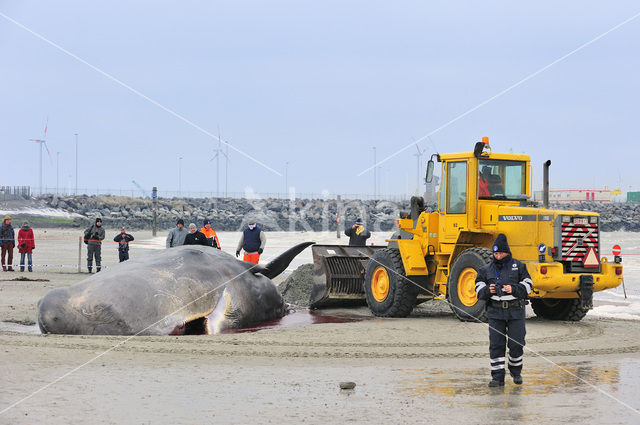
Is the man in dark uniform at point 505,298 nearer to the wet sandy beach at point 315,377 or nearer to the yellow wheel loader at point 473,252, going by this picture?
the wet sandy beach at point 315,377

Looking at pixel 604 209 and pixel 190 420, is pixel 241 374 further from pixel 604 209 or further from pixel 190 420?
pixel 604 209

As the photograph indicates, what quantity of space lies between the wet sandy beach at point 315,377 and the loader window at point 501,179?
269 cm

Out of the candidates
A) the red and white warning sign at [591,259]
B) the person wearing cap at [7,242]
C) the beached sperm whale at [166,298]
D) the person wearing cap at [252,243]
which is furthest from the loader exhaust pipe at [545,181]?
the person wearing cap at [7,242]

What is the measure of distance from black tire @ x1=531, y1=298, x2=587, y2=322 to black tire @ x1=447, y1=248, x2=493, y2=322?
1800mm

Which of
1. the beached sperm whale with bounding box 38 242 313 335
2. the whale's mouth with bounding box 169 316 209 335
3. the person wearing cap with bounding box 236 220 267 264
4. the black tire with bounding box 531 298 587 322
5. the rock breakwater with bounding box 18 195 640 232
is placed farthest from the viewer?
the rock breakwater with bounding box 18 195 640 232

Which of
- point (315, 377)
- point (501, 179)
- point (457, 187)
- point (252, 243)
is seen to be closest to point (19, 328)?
point (315, 377)

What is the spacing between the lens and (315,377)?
386 inches

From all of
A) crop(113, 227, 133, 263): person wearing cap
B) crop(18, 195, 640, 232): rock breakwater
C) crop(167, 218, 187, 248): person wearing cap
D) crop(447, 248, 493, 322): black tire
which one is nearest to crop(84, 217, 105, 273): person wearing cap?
crop(113, 227, 133, 263): person wearing cap

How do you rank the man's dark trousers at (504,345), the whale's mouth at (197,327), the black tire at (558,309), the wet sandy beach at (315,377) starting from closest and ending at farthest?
the wet sandy beach at (315,377)
the man's dark trousers at (504,345)
the whale's mouth at (197,327)
the black tire at (558,309)

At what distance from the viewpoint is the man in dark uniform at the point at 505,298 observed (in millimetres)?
9617

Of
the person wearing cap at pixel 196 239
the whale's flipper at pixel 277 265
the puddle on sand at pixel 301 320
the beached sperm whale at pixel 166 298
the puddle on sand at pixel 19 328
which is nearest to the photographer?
the beached sperm whale at pixel 166 298

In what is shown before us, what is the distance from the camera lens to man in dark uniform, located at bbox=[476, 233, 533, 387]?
962 centimetres

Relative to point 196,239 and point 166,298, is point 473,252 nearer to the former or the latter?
point 166,298

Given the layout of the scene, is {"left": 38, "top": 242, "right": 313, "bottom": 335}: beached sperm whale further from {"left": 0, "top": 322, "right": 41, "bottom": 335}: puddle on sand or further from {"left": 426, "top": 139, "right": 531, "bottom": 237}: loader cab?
{"left": 426, "top": 139, "right": 531, "bottom": 237}: loader cab
